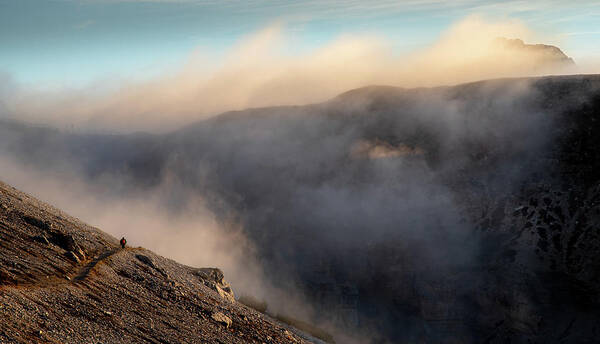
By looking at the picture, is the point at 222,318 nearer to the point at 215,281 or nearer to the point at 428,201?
the point at 215,281

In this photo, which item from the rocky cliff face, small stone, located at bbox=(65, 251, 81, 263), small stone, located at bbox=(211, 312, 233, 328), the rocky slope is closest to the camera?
the rocky slope

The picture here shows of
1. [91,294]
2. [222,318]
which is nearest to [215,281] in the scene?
[222,318]

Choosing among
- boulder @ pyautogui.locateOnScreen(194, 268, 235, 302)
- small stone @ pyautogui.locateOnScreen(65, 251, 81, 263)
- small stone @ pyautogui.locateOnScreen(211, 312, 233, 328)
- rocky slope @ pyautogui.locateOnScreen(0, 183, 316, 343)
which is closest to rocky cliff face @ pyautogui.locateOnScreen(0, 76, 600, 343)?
boulder @ pyautogui.locateOnScreen(194, 268, 235, 302)

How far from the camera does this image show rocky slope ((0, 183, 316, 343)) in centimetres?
3603

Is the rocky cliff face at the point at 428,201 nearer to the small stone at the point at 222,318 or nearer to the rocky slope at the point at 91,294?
the rocky slope at the point at 91,294

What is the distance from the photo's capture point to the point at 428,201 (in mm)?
128000

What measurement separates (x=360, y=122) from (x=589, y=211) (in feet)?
240

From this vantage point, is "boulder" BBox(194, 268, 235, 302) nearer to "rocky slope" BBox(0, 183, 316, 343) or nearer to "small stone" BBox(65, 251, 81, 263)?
"rocky slope" BBox(0, 183, 316, 343)

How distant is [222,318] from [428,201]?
8867cm

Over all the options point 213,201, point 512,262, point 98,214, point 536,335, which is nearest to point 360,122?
point 213,201

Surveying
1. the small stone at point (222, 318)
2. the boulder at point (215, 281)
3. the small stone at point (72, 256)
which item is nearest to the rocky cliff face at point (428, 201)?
the boulder at point (215, 281)

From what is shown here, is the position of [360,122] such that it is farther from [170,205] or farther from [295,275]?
[170,205]

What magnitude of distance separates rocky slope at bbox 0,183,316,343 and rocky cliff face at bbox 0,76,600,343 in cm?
6810

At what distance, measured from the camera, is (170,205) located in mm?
160250
